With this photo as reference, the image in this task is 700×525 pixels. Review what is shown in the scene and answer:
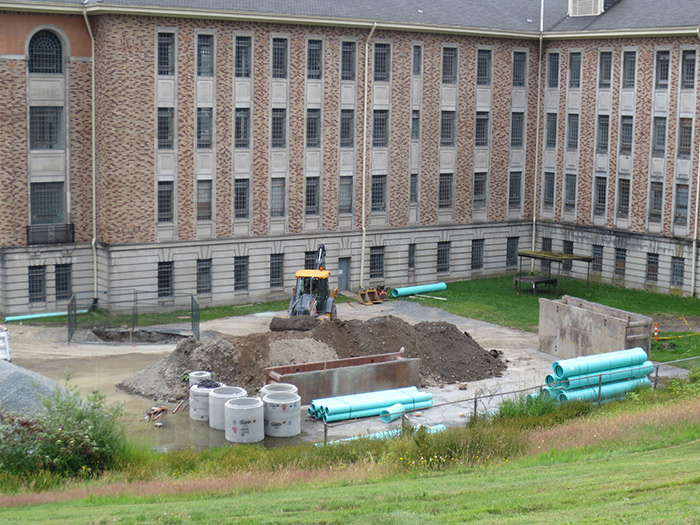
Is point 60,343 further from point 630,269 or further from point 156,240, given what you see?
point 630,269

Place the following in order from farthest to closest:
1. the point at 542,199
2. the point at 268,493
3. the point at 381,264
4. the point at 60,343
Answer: the point at 542,199 < the point at 381,264 < the point at 60,343 < the point at 268,493

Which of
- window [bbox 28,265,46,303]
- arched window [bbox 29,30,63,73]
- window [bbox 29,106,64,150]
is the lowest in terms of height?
window [bbox 28,265,46,303]

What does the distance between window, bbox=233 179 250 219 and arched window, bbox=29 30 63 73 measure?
895 centimetres

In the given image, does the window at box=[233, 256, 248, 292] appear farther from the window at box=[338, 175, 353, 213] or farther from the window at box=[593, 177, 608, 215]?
the window at box=[593, 177, 608, 215]

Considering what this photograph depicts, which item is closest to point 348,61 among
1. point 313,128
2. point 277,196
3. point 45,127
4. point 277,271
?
point 313,128

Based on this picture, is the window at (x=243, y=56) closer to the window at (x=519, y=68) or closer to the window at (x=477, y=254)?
the window at (x=519, y=68)

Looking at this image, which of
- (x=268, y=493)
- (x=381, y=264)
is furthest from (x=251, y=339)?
(x=381, y=264)

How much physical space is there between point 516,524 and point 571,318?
74.8ft

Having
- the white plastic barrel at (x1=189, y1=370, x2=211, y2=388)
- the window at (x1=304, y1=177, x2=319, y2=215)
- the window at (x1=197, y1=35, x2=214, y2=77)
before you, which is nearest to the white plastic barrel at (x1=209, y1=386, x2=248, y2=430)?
the white plastic barrel at (x1=189, y1=370, x2=211, y2=388)

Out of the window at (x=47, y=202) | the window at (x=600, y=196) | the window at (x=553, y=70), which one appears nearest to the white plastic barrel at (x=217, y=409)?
the window at (x=47, y=202)

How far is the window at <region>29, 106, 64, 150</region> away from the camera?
1714 inches

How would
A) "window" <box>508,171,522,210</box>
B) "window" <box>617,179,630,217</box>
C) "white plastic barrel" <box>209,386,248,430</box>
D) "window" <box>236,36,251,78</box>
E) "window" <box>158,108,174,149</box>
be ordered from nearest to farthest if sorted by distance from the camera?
"white plastic barrel" <box>209,386,248,430</box> → "window" <box>158,108,174,149</box> → "window" <box>236,36,251,78</box> → "window" <box>617,179,630,217</box> → "window" <box>508,171,522,210</box>

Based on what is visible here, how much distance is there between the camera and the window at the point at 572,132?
5469cm

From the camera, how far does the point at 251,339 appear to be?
34.4 meters
